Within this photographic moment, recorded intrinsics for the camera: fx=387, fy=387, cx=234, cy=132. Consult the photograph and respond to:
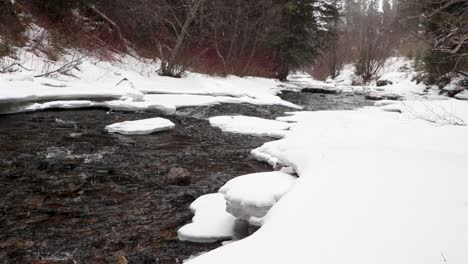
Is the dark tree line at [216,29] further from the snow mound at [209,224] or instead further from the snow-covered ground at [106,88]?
the snow mound at [209,224]

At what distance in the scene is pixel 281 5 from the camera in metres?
22.0

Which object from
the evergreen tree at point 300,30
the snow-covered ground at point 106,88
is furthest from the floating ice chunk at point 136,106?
the evergreen tree at point 300,30

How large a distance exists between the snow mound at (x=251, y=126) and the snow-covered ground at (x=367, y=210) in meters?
2.45

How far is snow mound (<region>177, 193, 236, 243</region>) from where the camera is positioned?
3822mm

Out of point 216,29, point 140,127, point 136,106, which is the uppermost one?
point 216,29

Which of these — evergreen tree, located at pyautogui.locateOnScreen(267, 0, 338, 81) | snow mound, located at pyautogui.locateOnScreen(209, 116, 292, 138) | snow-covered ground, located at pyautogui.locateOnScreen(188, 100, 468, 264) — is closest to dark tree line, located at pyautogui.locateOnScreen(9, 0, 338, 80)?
evergreen tree, located at pyautogui.locateOnScreen(267, 0, 338, 81)

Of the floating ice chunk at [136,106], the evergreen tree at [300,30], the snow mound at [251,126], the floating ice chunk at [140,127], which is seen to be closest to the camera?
the floating ice chunk at [140,127]

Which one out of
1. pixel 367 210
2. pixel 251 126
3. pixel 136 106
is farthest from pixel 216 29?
pixel 367 210

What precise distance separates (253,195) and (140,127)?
476cm

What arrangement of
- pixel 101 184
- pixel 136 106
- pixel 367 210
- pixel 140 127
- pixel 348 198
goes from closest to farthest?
pixel 367 210 → pixel 348 198 → pixel 101 184 → pixel 140 127 → pixel 136 106

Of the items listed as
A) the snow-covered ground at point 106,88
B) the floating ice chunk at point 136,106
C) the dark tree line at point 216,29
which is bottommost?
the floating ice chunk at point 136,106

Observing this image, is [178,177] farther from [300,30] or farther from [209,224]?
[300,30]

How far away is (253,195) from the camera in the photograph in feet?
12.6

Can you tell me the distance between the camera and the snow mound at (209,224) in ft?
12.5
